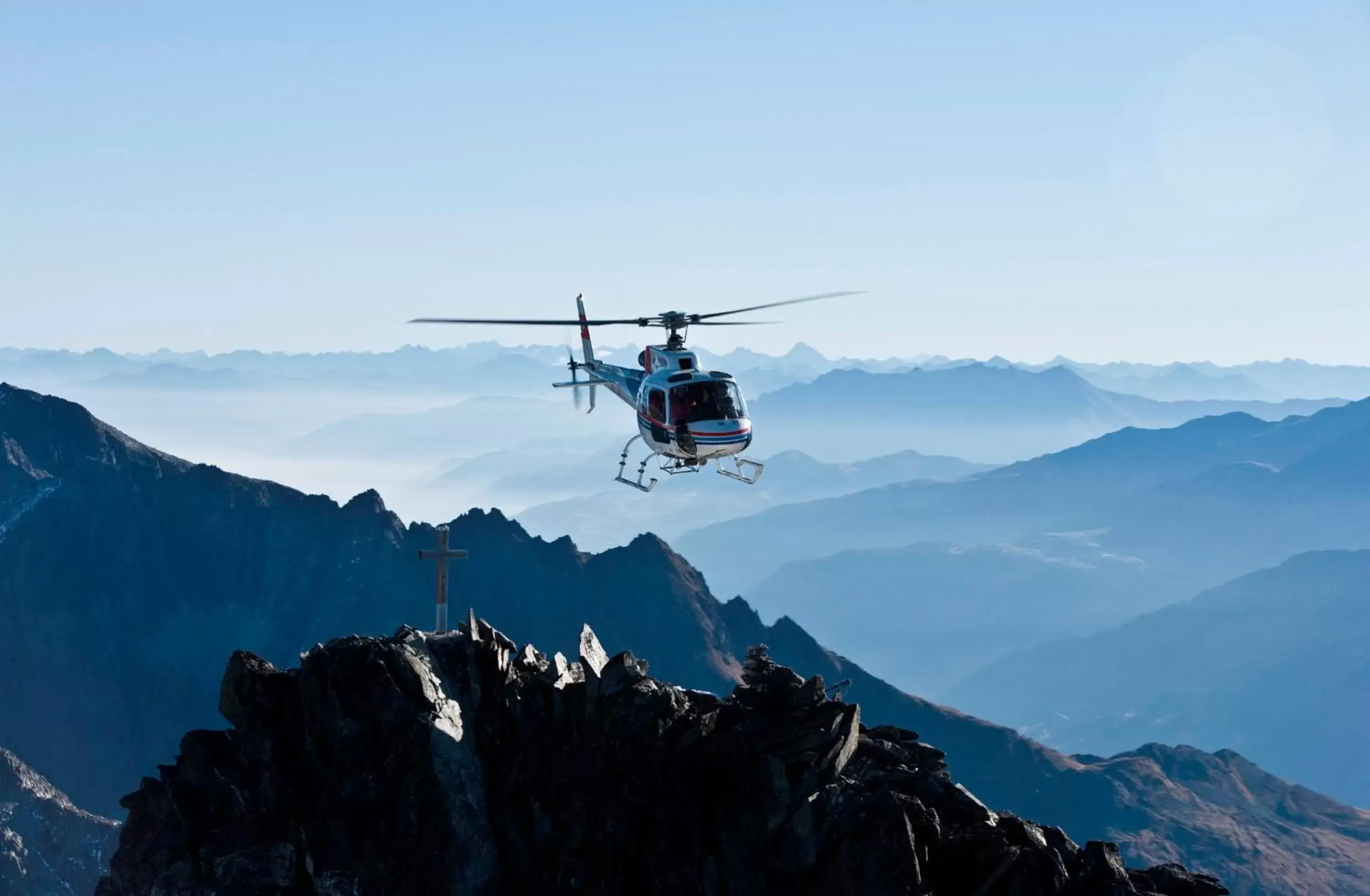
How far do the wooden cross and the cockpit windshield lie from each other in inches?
743

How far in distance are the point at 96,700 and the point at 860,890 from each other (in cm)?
18794

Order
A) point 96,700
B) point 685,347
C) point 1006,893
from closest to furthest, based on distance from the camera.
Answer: point 1006,893 → point 685,347 → point 96,700

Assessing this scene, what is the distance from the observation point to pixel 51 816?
148250 millimetres

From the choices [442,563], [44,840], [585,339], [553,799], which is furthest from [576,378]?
[44,840]

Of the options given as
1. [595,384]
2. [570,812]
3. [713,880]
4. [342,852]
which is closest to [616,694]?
[570,812]

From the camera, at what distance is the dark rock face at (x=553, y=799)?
116 ft

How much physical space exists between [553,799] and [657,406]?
32182 millimetres

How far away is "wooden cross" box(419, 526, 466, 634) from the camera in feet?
148

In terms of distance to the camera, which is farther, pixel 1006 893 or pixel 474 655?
pixel 474 655

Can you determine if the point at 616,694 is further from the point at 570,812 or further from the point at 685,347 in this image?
the point at 685,347

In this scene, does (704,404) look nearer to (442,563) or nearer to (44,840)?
(442,563)

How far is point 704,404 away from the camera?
65.8 meters

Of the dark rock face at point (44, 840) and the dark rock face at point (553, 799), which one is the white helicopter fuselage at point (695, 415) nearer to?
the dark rock face at point (553, 799)

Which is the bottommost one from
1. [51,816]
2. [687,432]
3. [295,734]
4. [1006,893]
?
[51,816]
